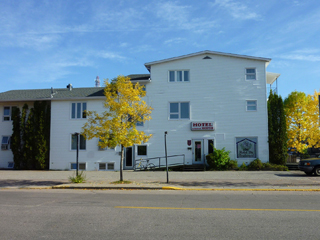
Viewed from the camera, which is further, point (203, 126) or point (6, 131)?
point (6, 131)

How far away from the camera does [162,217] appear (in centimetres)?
770

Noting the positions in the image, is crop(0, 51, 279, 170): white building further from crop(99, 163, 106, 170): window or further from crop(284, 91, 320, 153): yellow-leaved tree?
crop(284, 91, 320, 153): yellow-leaved tree

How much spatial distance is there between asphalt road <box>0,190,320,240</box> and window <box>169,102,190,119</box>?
13574 millimetres

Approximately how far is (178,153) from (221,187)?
33.5 ft

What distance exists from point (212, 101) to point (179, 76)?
3490mm

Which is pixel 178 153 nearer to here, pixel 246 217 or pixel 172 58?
pixel 172 58

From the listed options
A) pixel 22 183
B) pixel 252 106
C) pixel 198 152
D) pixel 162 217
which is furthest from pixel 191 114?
pixel 162 217

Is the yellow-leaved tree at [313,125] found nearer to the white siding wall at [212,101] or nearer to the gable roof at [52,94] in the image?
the white siding wall at [212,101]

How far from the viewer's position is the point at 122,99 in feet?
52.3

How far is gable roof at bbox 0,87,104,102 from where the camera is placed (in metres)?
25.2

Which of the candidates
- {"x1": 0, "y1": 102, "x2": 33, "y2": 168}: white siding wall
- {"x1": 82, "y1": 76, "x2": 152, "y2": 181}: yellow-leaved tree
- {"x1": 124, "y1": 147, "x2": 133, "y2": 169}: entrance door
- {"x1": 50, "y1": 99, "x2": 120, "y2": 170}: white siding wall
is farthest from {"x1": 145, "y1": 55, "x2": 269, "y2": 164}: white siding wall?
{"x1": 0, "y1": 102, "x2": 33, "y2": 168}: white siding wall

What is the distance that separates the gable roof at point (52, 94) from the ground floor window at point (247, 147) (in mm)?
12166

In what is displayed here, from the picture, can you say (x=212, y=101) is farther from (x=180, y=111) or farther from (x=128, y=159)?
(x=128, y=159)

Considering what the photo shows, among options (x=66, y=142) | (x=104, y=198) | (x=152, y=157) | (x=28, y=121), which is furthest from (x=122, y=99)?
(x=28, y=121)
